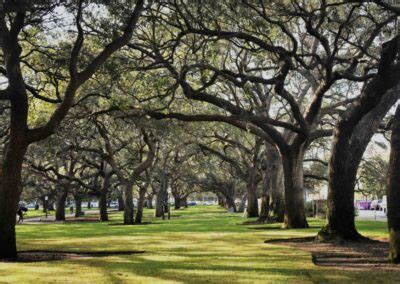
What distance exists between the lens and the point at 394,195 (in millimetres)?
10727

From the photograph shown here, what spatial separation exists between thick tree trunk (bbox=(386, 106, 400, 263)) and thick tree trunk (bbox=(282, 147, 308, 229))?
1239 cm

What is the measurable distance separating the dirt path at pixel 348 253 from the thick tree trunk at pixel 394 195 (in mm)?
409

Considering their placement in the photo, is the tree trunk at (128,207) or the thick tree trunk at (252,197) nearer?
the tree trunk at (128,207)

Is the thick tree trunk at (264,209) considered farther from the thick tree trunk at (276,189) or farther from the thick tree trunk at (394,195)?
the thick tree trunk at (394,195)

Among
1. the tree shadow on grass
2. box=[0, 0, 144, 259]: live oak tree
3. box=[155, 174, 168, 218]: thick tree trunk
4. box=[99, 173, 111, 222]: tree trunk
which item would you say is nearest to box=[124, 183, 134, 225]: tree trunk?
box=[155, 174, 168, 218]: thick tree trunk

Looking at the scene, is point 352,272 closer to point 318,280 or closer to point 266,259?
point 318,280

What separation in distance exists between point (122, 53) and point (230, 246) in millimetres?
9318

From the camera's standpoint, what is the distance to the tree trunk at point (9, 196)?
13.3 metres

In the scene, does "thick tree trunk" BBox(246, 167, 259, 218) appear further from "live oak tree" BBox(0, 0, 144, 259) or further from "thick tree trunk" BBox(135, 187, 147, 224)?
"live oak tree" BBox(0, 0, 144, 259)

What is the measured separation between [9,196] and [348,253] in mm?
8474

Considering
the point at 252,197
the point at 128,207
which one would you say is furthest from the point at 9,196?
the point at 252,197

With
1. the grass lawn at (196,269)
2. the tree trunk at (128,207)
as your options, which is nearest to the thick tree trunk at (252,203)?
the tree trunk at (128,207)

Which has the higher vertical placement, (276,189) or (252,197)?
(276,189)

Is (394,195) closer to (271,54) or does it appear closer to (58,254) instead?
(58,254)
